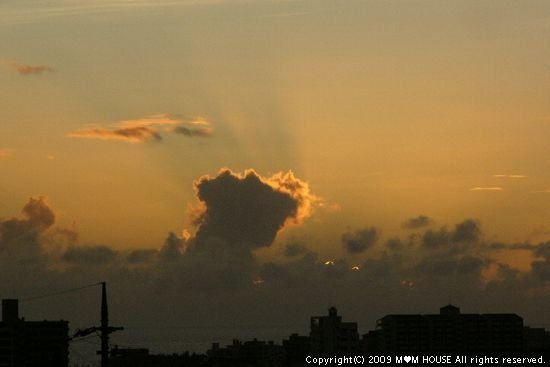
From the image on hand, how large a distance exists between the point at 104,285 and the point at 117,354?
572 cm

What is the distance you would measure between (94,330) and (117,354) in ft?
8.93

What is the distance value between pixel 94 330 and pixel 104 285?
352 centimetres

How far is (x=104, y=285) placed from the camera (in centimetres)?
8969

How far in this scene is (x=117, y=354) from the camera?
303 feet

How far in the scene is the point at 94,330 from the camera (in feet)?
298
